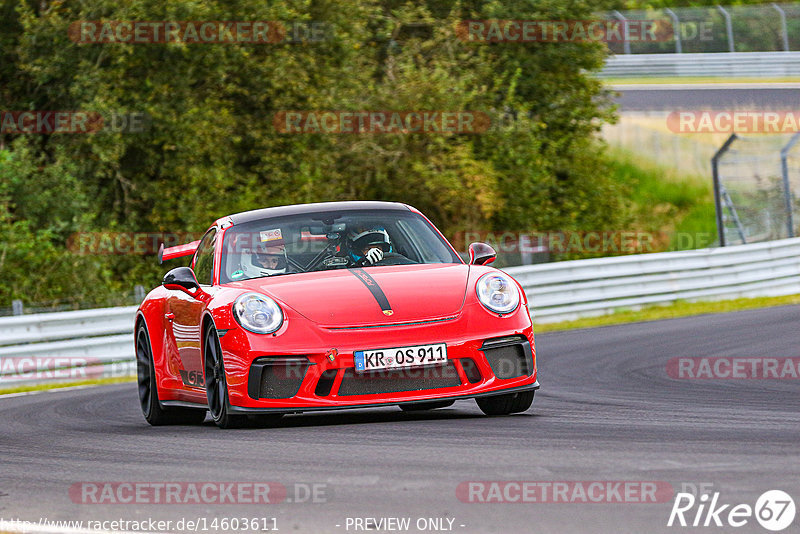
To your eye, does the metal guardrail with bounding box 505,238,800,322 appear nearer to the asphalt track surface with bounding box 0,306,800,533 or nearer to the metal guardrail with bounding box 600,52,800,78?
the asphalt track surface with bounding box 0,306,800,533

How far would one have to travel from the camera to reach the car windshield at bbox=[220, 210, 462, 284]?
8078 mm

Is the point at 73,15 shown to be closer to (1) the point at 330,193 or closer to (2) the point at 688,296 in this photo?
(1) the point at 330,193

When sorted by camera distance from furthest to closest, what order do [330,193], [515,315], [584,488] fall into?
1. [330,193]
2. [515,315]
3. [584,488]

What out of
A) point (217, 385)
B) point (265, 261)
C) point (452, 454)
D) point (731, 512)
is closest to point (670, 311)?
point (265, 261)

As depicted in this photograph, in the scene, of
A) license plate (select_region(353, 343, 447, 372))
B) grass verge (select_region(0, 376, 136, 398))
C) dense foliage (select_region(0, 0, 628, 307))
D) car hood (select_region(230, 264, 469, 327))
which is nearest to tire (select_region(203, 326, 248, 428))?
car hood (select_region(230, 264, 469, 327))

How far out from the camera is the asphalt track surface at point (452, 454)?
4672mm

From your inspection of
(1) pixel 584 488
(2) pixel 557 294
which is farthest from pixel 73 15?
(1) pixel 584 488

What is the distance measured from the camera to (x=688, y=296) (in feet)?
63.5

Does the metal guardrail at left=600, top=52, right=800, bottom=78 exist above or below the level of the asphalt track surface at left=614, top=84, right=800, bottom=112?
above

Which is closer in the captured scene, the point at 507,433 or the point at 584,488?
the point at 584,488

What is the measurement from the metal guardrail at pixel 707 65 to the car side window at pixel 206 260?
2980cm

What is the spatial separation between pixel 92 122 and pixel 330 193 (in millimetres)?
4686

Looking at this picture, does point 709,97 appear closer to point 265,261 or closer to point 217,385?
point 265,261

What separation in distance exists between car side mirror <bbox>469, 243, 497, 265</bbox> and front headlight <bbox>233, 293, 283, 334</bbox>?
136 centimetres
